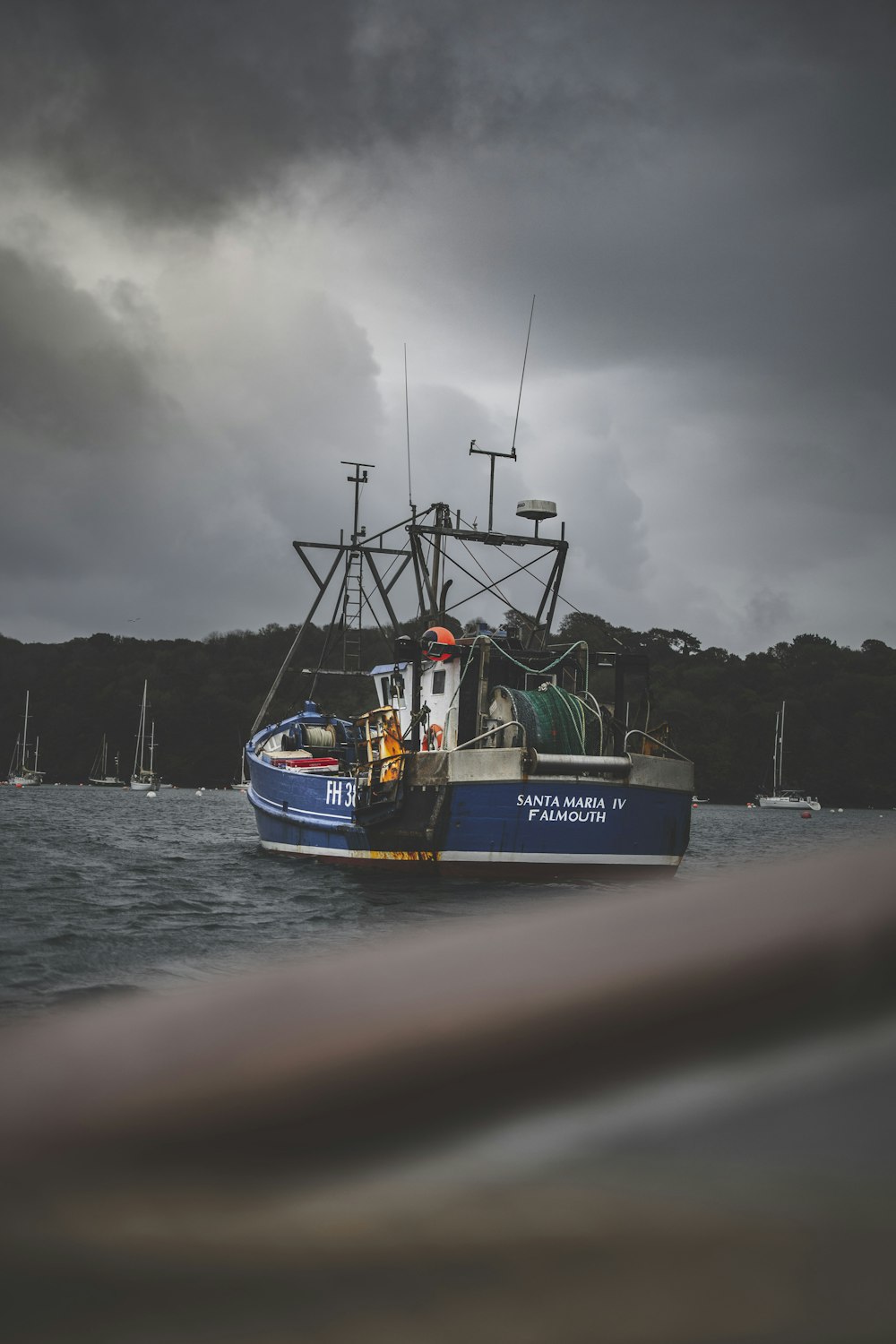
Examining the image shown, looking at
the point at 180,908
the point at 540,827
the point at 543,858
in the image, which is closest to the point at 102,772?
the point at 180,908

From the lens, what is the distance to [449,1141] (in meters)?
0.60

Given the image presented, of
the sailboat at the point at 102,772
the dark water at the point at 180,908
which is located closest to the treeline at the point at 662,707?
the sailboat at the point at 102,772

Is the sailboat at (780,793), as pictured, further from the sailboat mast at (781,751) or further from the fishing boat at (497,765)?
the fishing boat at (497,765)

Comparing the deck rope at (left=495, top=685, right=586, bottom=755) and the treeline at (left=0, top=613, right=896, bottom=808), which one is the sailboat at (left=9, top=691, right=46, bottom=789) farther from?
the deck rope at (left=495, top=685, right=586, bottom=755)

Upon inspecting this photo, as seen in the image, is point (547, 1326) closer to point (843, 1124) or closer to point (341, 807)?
point (843, 1124)

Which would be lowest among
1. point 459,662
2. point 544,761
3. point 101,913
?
point 101,913

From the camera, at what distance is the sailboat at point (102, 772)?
443 ft

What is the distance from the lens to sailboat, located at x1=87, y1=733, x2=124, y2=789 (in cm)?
13512

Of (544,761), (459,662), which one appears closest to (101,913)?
(544,761)

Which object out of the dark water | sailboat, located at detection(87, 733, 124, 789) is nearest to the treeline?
sailboat, located at detection(87, 733, 124, 789)

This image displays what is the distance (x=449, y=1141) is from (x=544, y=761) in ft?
48.1

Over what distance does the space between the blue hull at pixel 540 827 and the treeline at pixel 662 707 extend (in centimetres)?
6561

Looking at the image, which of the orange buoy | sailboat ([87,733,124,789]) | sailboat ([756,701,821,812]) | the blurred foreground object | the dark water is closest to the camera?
the blurred foreground object

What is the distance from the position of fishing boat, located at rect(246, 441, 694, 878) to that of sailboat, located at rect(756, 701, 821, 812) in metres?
81.5
